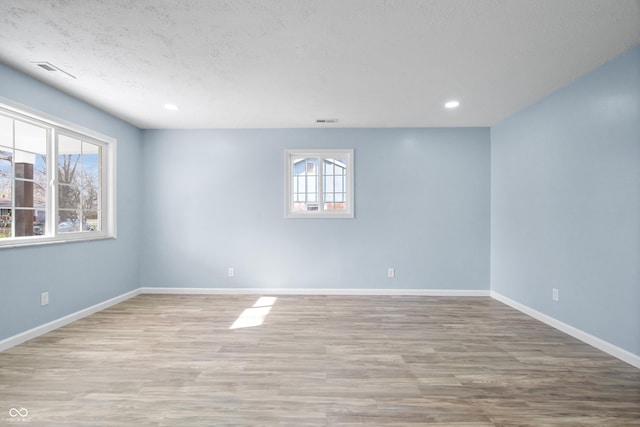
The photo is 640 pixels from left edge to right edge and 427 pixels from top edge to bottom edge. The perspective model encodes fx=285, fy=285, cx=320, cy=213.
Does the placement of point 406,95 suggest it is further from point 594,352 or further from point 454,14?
point 594,352

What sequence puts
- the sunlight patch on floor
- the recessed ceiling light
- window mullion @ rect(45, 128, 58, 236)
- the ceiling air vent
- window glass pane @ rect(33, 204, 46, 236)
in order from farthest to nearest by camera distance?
1. the recessed ceiling light
2. the sunlight patch on floor
3. window mullion @ rect(45, 128, 58, 236)
4. window glass pane @ rect(33, 204, 46, 236)
5. the ceiling air vent

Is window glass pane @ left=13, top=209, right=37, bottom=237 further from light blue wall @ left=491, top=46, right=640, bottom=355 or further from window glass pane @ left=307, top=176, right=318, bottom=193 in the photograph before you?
light blue wall @ left=491, top=46, right=640, bottom=355

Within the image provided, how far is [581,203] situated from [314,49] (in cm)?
289

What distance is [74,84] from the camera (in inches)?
113

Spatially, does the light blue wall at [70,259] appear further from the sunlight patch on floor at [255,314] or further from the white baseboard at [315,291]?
the sunlight patch on floor at [255,314]


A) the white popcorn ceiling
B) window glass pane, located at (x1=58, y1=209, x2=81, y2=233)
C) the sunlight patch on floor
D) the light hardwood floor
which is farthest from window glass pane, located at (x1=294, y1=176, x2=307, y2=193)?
window glass pane, located at (x1=58, y1=209, x2=81, y2=233)

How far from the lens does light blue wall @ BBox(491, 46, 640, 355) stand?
A: 2322 millimetres

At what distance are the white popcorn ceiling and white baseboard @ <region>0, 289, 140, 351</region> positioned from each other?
95.3 inches

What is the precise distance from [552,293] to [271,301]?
3361mm

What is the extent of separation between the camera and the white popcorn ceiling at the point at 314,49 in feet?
6.00

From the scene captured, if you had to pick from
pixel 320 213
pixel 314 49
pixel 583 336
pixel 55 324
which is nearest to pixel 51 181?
pixel 55 324

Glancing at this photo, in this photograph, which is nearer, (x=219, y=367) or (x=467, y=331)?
(x=219, y=367)

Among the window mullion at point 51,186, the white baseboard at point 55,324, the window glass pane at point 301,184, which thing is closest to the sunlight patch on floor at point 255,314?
the window glass pane at point 301,184

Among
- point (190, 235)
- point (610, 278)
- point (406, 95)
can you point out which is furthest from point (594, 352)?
point (190, 235)
